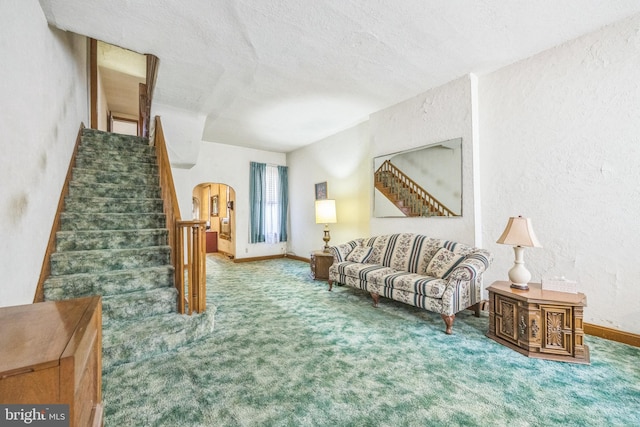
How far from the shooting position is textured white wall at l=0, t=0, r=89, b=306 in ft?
5.36

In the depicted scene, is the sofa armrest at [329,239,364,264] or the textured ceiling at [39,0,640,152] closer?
the textured ceiling at [39,0,640,152]

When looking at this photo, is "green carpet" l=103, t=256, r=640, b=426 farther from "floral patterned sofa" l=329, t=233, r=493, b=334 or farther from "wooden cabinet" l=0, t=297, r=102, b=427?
"wooden cabinet" l=0, t=297, r=102, b=427

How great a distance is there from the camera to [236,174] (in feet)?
21.2

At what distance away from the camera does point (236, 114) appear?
4488mm

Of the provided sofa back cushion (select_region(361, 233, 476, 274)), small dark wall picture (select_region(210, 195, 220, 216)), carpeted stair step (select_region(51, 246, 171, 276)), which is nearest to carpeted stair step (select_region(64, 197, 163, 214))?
carpeted stair step (select_region(51, 246, 171, 276))

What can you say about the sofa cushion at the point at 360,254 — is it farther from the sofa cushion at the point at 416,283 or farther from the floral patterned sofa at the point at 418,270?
the sofa cushion at the point at 416,283

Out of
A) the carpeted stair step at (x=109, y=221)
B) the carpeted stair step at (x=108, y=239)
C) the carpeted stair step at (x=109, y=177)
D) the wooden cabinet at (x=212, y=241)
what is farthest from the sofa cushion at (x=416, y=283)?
the wooden cabinet at (x=212, y=241)

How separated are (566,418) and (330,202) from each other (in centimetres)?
394

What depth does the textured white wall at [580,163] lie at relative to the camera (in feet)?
7.66

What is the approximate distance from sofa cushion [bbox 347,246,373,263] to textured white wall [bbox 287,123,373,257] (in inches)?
38.9

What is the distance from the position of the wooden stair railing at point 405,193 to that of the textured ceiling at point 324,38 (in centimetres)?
104

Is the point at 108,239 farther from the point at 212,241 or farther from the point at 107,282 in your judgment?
the point at 212,241

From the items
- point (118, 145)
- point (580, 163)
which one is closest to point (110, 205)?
point (118, 145)

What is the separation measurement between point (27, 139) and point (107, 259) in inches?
47.1
